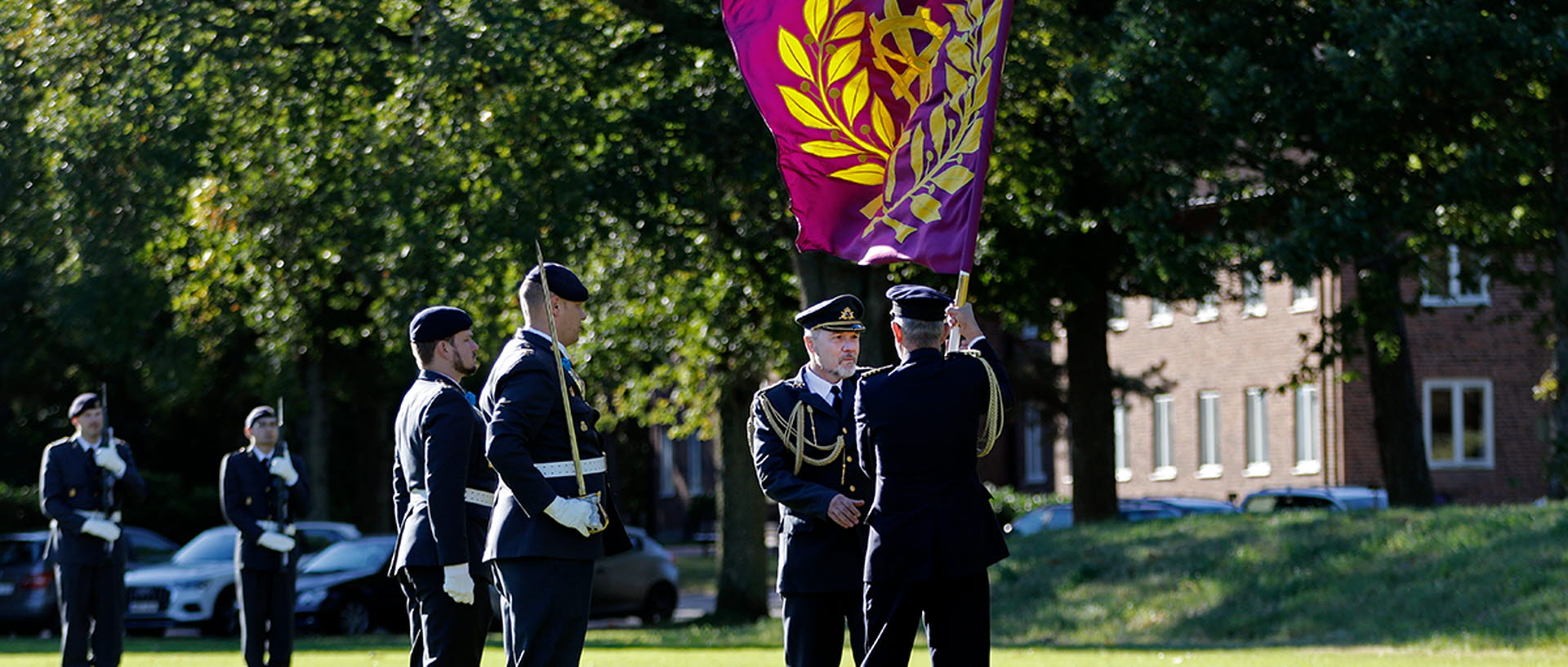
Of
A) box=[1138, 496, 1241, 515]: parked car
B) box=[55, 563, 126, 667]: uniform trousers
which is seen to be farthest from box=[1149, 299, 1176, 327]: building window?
box=[55, 563, 126, 667]: uniform trousers

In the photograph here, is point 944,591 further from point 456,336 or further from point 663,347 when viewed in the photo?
point 663,347

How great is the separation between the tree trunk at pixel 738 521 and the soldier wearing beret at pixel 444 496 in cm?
1779

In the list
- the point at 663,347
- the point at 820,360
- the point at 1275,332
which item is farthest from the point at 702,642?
the point at 1275,332

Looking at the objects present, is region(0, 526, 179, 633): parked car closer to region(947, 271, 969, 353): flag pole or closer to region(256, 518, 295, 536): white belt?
region(256, 518, 295, 536): white belt

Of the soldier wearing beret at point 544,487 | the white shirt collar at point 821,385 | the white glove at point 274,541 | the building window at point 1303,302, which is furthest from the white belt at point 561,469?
the building window at point 1303,302

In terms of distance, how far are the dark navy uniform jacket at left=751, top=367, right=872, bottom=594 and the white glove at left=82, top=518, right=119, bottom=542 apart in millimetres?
6466

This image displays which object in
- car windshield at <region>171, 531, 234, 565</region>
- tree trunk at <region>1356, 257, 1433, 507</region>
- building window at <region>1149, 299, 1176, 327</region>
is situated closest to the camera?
car windshield at <region>171, 531, 234, 565</region>

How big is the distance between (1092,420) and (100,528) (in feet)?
55.8

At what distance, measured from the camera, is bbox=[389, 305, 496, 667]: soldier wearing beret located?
901 cm

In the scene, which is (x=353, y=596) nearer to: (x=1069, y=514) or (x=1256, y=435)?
(x=1069, y=514)

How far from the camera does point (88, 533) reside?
14.3m

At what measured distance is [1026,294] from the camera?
89.3ft

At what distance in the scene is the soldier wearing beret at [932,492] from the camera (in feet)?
27.0

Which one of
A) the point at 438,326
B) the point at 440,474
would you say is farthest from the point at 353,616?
the point at 440,474
